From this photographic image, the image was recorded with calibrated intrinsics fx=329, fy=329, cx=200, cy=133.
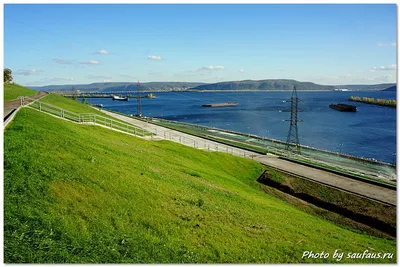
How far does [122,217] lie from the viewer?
10.2m

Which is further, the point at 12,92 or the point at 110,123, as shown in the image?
the point at 12,92

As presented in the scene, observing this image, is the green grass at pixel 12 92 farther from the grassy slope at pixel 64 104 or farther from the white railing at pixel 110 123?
the grassy slope at pixel 64 104

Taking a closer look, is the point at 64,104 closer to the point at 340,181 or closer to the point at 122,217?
the point at 340,181

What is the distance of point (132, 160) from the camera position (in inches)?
655

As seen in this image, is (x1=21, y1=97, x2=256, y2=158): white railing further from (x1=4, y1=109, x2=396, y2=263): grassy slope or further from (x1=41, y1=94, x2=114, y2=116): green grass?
(x1=4, y1=109, x2=396, y2=263): grassy slope

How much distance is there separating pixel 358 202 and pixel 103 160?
1590 cm

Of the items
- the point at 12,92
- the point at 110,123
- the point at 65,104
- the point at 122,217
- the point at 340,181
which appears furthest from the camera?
the point at 65,104

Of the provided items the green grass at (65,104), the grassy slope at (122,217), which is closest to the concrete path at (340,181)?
the grassy slope at (122,217)

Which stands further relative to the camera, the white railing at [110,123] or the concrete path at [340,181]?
the white railing at [110,123]

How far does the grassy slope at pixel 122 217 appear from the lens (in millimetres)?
8648

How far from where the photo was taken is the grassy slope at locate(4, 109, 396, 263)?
8.65 meters

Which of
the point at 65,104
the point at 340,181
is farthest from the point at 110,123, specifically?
the point at 65,104

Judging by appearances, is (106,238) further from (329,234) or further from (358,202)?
(358,202)

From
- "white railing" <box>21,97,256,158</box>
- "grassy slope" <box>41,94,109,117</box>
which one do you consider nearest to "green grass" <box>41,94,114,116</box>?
"grassy slope" <box>41,94,109,117</box>
